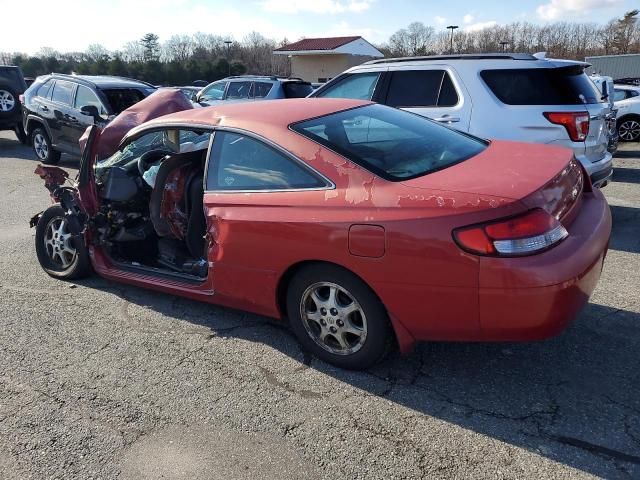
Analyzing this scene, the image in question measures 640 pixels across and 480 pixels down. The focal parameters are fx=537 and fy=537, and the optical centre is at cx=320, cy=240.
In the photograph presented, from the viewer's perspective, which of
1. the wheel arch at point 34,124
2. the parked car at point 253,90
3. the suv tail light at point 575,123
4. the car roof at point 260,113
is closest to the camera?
the car roof at point 260,113

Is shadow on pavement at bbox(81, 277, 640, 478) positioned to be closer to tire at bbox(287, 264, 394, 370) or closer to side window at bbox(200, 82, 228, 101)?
tire at bbox(287, 264, 394, 370)

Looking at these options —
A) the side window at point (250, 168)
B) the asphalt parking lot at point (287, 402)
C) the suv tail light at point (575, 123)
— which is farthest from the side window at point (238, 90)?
the side window at point (250, 168)

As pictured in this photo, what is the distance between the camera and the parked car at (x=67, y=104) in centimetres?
976

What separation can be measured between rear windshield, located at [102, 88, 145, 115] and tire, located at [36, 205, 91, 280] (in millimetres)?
5464

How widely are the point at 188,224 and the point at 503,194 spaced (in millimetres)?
2373

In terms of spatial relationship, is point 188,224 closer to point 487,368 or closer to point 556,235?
point 487,368

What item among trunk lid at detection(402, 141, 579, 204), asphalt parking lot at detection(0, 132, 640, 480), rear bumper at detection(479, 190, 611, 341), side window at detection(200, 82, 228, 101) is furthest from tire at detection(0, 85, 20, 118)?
rear bumper at detection(479, 190, 611, 341)

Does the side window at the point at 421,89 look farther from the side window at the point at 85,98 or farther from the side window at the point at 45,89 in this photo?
the side window at the point at 45,89

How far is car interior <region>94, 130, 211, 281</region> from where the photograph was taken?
4.09 metres

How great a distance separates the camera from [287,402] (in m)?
2.89

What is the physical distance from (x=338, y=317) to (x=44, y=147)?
33.5 ft

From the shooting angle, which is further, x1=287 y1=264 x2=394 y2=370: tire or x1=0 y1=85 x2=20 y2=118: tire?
x1=0 y1=85 x2=20 y2=118: tire

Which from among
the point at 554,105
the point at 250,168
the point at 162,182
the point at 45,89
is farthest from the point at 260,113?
the point at 45,89

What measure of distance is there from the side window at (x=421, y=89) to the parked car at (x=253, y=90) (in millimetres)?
6785
